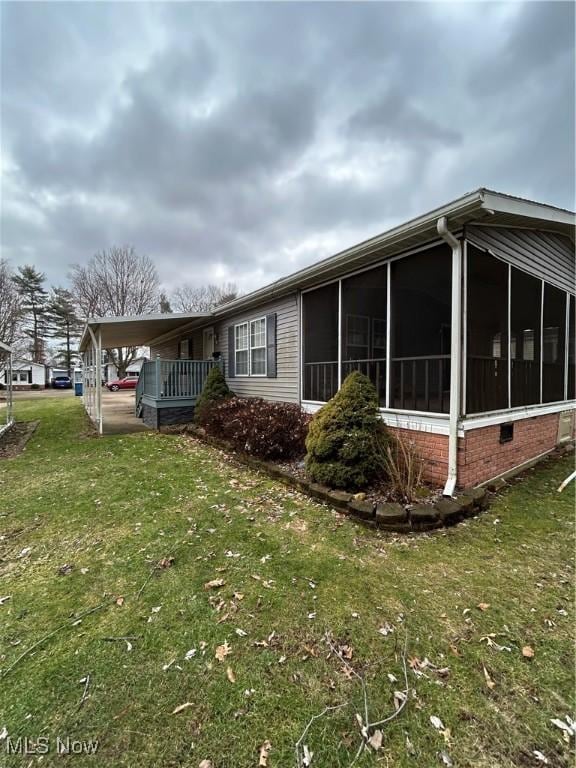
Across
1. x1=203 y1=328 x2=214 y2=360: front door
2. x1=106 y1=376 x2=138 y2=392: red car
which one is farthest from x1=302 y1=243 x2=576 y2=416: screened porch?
x1=106 y1=376 x2=138 y2=392: red car

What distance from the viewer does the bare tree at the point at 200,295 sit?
3528 centimetres

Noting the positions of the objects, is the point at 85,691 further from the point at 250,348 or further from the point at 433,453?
the point at 250,348

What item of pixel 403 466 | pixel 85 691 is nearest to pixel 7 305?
pixel 403 466

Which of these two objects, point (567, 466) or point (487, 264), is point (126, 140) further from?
point (567, 466)

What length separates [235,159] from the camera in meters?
12.5

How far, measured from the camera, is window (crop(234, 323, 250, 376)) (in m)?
9.73

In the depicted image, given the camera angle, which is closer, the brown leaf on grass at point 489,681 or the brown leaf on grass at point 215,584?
the brown leaf on grass at point 489,681

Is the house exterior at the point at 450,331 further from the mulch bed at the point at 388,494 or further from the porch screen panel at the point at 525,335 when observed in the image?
the mulch bed at the point at 388,494

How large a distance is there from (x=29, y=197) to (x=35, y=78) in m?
13.2

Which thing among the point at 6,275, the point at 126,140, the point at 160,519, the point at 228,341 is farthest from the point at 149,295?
the point at 160,519

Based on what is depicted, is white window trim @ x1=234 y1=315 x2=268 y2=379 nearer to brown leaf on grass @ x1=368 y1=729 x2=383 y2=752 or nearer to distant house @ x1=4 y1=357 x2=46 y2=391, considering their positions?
brown leaf on grass @ x1=368 y1=729 x2=383 y2=752

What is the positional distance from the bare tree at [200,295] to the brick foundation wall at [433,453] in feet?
107

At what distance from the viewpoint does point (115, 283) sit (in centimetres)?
2916

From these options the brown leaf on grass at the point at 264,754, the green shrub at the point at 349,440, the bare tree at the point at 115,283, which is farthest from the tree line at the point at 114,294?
the brown leaf on grass at the point at 264,754
